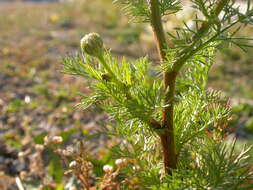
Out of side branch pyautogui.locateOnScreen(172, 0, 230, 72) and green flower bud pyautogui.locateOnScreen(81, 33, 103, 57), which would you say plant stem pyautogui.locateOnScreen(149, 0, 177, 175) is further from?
green flower bud pyautogui.locateOnScreen(81, 33, 103, 57)

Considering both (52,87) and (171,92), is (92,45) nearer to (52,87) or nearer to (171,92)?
(171,92)

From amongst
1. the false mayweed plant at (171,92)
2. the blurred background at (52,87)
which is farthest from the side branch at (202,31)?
the blurred background at (52,87)

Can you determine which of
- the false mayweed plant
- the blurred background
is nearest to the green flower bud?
the false mayweed plant

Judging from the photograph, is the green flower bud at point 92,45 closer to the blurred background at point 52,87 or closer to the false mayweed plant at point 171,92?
the false mayweed plant at point 171,92

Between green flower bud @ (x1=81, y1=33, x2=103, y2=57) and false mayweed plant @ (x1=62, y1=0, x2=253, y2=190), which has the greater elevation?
green flower bud @ (x1=81, y1=33, x2=103, y2=57)

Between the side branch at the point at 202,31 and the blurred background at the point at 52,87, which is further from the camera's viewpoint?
the blurred background at the point at 52,87

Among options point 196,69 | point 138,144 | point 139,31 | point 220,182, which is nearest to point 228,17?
point 196,69

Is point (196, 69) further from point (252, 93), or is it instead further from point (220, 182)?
point (252, 93)

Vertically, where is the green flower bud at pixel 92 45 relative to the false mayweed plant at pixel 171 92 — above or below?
above

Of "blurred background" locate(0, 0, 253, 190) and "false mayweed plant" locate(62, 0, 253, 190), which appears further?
"blurred background" locate(0, 0, 253, 190)
